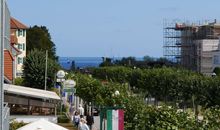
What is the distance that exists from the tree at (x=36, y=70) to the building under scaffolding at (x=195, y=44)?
168 ft

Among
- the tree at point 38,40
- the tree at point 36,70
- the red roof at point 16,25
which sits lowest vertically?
the tree at point 36,70

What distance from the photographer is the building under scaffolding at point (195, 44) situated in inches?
4163

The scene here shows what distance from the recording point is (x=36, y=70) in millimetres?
57375

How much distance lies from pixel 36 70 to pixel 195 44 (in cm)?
5571

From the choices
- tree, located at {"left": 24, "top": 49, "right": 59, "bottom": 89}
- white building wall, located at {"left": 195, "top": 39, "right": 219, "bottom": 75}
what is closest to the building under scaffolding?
white building wall, located at {"left": 195, "top": 39, "right": 219, "bottom": 75}

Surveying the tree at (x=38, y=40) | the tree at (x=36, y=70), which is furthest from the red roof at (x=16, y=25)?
the tree at (x=36, y=70)

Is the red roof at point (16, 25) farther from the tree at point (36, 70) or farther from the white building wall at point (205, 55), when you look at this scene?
the tree at point (36, 70)

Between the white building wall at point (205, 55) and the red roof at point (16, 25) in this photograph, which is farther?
the white building wall at point (205, 55)

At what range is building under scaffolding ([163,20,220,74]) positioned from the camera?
106m

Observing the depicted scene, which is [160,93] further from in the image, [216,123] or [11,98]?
[216,123]

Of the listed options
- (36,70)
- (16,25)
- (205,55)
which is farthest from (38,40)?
(36,70)

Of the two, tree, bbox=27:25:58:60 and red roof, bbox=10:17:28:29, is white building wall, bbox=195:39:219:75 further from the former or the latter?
red roof, bbox=10:17:28:29

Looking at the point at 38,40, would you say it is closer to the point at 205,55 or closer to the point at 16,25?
the point at 16,25

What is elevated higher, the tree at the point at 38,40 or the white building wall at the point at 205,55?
the tree at the point at 38,40
